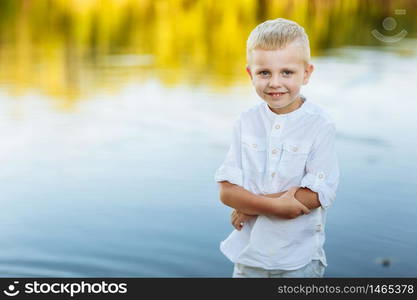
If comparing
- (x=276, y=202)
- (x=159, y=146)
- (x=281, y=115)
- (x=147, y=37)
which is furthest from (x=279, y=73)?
(x=147, y=37)

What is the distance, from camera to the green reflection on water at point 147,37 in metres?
11.2

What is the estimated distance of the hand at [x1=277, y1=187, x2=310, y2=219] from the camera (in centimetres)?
283

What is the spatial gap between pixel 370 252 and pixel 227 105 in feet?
14.7

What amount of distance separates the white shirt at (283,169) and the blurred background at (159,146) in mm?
1817

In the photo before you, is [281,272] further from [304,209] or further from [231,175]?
[231,175]

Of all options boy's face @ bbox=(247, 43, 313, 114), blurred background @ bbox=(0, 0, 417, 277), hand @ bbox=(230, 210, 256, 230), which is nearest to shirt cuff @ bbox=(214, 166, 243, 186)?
hand @ bbox=(230, 210, 256, 230)

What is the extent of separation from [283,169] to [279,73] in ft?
0.99

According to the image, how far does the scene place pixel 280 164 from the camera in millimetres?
2877

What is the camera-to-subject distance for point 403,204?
588 centimetres

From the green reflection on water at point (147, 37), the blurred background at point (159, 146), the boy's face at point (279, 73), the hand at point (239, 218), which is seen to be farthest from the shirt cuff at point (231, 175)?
the green reflection on water at point (147, 37)

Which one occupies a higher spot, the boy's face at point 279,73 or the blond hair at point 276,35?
the blond hair at point 276,35

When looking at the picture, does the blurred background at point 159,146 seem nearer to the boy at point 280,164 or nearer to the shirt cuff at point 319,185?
the boy at point 280,164

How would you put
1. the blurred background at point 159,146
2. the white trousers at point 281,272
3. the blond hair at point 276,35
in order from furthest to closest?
the blurred background at point 159,146 → the white trousers at point 281,272 → the blond hair at point 276,35

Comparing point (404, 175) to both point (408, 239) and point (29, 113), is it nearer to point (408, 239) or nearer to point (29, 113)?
point (408, 239)
